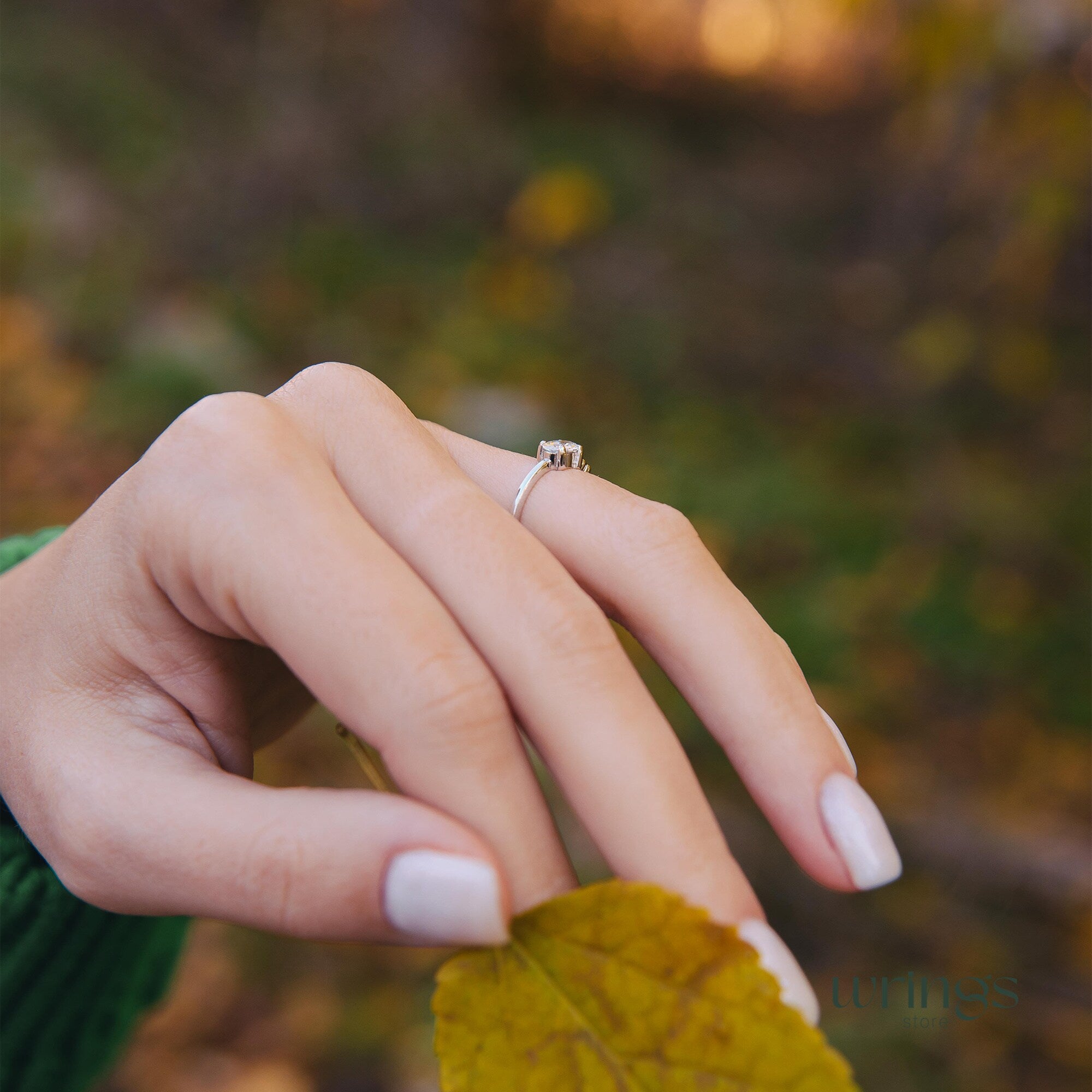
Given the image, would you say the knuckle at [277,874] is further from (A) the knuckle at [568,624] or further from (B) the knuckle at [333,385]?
(B) the knuckle at [333,385]

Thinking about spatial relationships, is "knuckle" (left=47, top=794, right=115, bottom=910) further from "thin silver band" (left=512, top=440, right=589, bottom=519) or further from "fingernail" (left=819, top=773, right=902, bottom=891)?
"fingernail" (left=819, top=773, right=902, bottom=891)

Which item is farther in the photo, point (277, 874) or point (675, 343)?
point (675, 343)

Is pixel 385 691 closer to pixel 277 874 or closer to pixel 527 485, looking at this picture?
pixel 277 874

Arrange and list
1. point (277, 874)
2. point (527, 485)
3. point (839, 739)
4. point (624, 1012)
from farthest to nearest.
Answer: point (527, 485)
point (839, 739)
point (277, 874)
point (624, 1012)

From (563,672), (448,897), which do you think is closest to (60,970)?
(448,897)

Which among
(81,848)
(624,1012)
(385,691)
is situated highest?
(385,691)

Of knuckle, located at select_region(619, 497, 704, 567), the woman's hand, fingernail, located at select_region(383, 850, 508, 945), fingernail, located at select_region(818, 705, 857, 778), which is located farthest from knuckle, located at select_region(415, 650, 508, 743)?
fingernail, located at select_region(818, 705, 857, 778)

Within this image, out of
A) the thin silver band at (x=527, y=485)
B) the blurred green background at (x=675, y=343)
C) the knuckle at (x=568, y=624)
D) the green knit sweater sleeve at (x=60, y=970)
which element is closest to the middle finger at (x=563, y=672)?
the knuckle at (x=568, y=624)
